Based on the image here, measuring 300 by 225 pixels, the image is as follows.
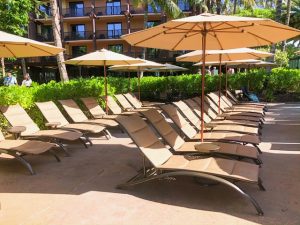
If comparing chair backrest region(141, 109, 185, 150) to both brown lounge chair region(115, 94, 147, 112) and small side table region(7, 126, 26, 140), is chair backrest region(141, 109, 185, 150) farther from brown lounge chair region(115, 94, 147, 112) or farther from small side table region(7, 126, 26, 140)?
brown lounge chair region(115, 94, 147, 112)

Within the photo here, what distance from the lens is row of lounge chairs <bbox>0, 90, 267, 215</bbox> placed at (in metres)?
4.43

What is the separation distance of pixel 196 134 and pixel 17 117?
12.3ft

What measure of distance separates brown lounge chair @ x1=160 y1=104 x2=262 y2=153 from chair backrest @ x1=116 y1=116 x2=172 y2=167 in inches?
44.3

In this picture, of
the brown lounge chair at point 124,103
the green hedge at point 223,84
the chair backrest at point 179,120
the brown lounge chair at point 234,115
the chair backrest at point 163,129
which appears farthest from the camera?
the green hedge at point 223,84

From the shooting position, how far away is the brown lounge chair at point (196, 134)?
5.99 m

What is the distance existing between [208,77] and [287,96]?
4.16 m

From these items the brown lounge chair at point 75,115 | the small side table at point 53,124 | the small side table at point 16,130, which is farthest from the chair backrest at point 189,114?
the small side table at point 16,130

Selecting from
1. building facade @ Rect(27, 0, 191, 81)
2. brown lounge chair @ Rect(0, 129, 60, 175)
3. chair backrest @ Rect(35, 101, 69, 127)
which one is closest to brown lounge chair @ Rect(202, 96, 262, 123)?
chair backrest @ Rect(35, 101, 69, 127)

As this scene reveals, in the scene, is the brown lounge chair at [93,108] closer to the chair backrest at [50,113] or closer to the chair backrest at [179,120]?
the chair backrest at [50,113]

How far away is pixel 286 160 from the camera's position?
20.4 feet

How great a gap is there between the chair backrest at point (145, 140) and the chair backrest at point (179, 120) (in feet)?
3.46

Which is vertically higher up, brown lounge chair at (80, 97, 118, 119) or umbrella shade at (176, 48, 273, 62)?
umbrella shade at (176, 48, 273, 62)

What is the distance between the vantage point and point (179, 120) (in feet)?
21.2

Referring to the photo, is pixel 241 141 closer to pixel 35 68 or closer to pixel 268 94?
pixel 268 94
